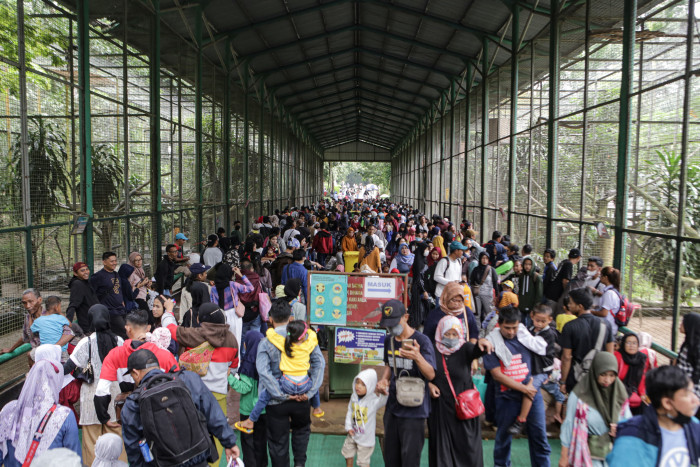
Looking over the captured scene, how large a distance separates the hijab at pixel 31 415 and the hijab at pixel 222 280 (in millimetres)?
2653

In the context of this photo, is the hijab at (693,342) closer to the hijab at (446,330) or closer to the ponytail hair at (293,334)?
the hijab at (446,330)

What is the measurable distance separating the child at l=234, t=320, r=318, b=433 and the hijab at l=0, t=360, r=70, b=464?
1341mm

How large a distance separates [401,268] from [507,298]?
98.9 inches

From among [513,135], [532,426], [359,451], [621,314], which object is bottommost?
[359,451]

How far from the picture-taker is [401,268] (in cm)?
920

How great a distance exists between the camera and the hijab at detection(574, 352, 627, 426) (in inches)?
142

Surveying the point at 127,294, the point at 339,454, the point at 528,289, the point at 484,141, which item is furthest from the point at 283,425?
the point at 484,141

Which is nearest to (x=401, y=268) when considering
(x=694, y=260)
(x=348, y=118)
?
(x=694, y=260)

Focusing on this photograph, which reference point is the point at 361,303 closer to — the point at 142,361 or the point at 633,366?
the point at 633,366

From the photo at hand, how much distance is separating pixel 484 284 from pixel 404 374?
168 inches

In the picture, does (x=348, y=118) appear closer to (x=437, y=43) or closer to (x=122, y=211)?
(x=437, y=43)

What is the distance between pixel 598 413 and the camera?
3.62m

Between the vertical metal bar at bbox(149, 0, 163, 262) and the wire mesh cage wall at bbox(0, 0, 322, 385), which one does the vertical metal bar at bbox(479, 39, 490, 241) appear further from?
the vertical metal bar at bbox(149, 0, 163, 262)

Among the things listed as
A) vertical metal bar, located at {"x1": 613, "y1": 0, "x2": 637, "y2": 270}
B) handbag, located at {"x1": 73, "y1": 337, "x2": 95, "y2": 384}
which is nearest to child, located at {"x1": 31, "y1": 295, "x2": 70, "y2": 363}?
handbag, located at {"x1": 73, "y1": 337, "x2": 95, "y2": 384}
